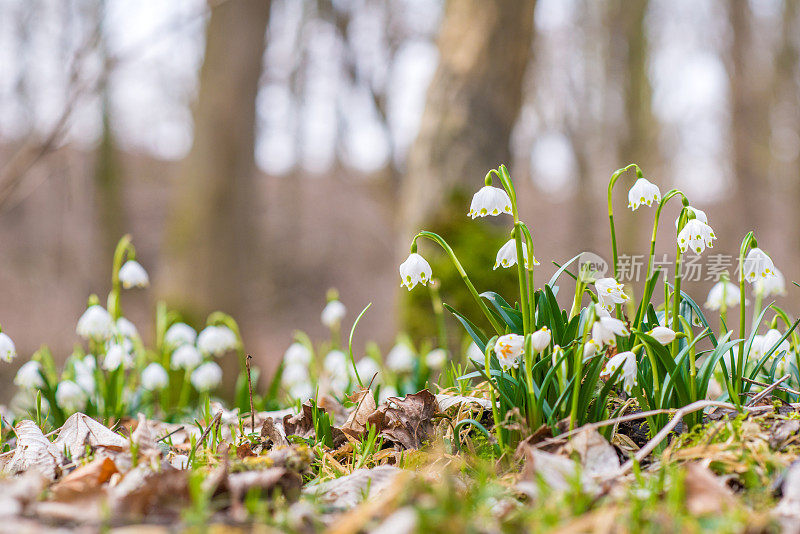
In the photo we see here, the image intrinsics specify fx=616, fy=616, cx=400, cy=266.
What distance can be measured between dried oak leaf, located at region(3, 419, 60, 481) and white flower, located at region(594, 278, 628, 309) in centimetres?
135

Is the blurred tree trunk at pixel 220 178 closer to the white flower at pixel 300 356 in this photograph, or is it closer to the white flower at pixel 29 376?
the white flower at pixel 300 356

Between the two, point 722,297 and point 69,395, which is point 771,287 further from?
point 69,395

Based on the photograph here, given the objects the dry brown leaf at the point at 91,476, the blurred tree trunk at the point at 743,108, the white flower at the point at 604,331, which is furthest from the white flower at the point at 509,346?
the blurred tree trunk at the point at 743,108

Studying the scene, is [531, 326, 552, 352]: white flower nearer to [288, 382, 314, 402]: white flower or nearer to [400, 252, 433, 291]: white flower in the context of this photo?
[400, 252, 433, 291]: white flower

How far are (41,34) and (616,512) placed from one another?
10.7m

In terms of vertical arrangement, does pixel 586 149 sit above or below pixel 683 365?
above

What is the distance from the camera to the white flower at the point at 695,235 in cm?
150

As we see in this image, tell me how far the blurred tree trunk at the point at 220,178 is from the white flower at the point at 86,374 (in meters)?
2.03

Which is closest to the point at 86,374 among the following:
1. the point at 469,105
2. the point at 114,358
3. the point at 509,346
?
the point at 114,358

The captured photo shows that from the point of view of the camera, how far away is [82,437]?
1.63 m

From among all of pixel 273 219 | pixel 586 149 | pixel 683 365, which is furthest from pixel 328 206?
pixel 683 365

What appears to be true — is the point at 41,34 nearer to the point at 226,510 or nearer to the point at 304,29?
the point at 304,29

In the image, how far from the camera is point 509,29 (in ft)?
14.4

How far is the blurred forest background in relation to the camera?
14.2 ft
